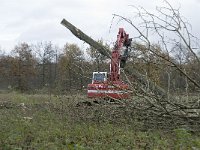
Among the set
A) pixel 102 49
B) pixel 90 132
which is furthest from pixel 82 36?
pixel 90 132

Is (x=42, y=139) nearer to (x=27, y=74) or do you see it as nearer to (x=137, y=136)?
(x=137, y=136)

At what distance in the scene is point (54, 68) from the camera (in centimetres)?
6575

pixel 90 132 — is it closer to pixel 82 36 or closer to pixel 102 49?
pixel 102 49

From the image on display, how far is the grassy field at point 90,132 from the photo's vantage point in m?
6.72

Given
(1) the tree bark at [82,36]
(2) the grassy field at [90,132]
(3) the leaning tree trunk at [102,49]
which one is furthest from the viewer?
(1) the tree bark at [82,36]

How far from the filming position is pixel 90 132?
317 inches

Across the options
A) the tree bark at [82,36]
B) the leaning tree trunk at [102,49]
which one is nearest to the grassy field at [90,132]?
the leaning tree trunk at [102,49]

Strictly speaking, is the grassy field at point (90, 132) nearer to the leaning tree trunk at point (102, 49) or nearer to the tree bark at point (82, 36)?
the leaning tree trunk at point (102, 49)

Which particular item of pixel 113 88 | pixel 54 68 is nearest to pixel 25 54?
pixel 54 68

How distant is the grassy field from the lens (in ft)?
22.0

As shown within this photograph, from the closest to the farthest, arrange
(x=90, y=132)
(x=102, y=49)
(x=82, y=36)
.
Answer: (x=90, y=132), (x=102, y=49), (x=82, y=36)

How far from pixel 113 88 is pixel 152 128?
1.14 meters

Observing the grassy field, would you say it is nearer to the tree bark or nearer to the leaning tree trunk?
the leaning tree trunk

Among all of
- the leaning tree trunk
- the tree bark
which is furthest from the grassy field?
the tree bark
